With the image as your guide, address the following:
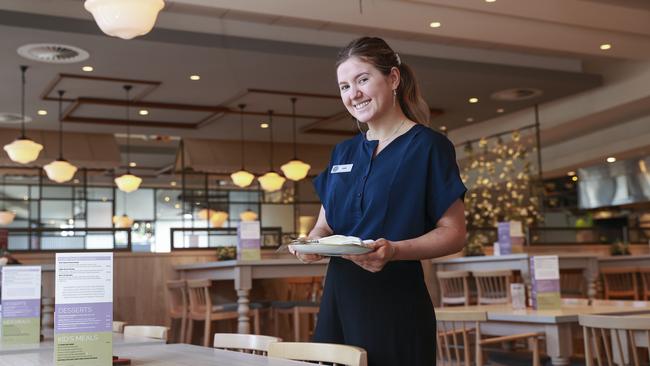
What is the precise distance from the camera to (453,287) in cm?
849

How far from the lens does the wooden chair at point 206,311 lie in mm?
6671

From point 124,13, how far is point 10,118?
7.28m

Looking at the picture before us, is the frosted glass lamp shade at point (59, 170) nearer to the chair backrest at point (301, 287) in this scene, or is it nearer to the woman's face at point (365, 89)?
the chair backrest at point (301, 287)

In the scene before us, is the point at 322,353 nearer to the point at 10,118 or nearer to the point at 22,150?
the point at 22,150

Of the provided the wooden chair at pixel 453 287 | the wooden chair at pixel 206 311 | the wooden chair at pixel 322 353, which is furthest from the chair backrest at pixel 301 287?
the wooden chair at pixel 322 353

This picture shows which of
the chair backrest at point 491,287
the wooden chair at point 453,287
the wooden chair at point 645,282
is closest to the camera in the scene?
the chair backrest at point 491,287

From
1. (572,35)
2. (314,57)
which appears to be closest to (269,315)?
(314,57)

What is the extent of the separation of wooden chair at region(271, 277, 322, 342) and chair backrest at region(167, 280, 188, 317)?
79cm

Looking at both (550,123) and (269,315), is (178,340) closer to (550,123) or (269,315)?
(269,315)

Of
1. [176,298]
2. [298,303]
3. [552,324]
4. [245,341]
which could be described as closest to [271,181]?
[176,298]

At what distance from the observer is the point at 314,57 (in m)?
8.27

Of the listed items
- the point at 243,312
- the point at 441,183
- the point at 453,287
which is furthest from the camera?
the point at 453,287

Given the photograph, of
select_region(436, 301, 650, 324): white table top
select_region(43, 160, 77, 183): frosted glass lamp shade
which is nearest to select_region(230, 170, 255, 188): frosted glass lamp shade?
select_region(43, 160, 77, 183): frosted glass lamp shade

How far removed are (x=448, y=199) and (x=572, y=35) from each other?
754cm
